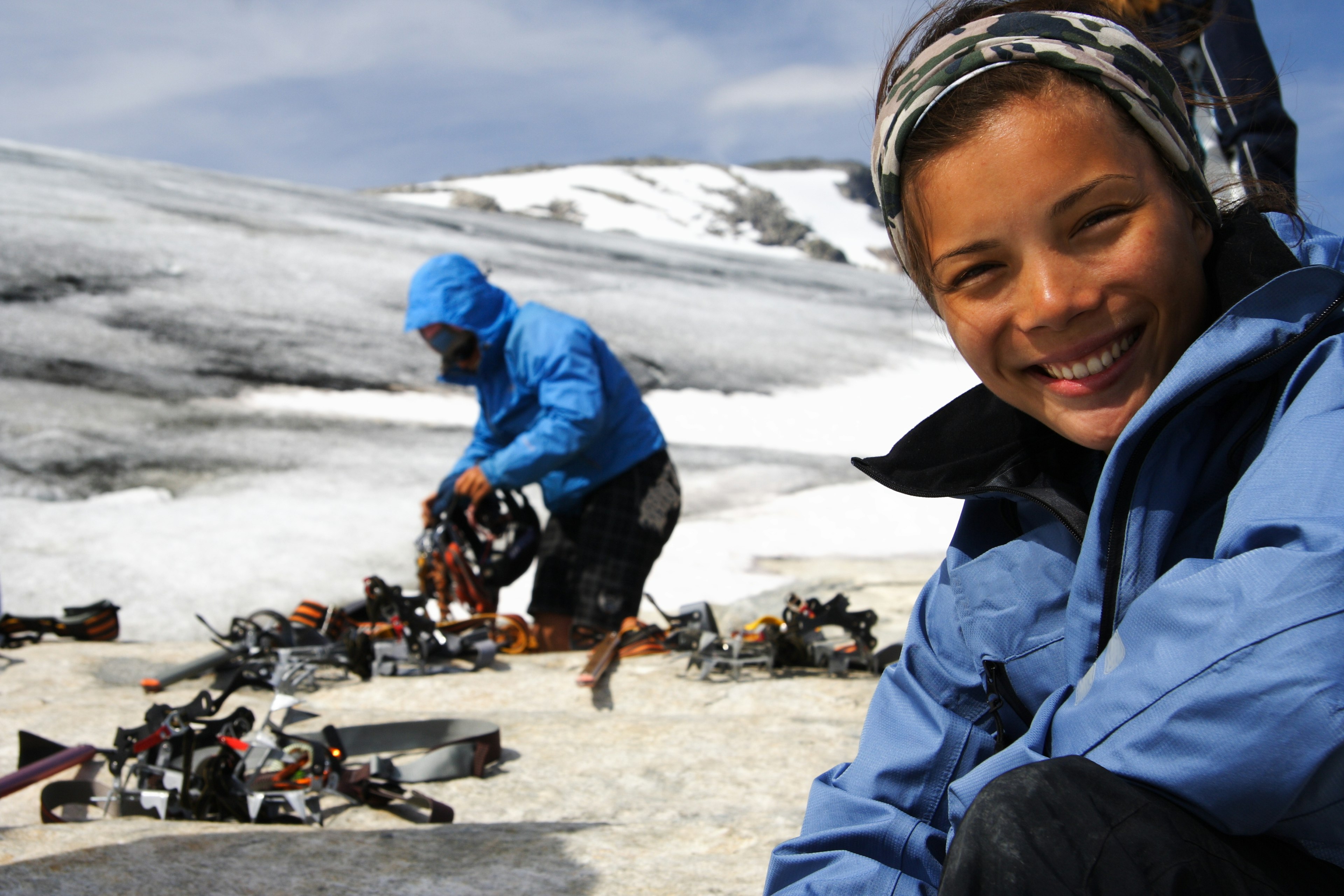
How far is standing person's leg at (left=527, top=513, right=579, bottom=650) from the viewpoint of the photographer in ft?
17.0

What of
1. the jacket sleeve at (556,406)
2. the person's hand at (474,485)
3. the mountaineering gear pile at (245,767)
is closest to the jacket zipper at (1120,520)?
the mountaineering gear pile at (245,767)

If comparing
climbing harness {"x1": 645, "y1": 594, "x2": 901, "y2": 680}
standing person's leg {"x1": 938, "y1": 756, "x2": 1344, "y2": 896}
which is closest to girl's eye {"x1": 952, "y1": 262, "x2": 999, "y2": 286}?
standing person's leg {"x1": 938, "y1": 756, "x2": 1344, "y2": 896}

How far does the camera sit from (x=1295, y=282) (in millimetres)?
1096

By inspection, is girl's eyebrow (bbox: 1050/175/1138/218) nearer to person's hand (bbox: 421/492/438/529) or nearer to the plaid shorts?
the plaid shorts

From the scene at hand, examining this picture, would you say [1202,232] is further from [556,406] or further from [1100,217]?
[556,406]

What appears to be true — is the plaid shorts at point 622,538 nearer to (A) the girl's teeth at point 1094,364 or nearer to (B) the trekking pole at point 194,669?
(B) the trekking pole at point 194,669

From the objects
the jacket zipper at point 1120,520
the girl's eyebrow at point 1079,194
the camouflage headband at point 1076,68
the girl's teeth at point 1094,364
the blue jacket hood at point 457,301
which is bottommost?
the jacket zipper at point 1120,520

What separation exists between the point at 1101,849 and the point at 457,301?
433 cm

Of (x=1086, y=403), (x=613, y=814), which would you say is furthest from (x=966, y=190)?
(x=613, y=814)

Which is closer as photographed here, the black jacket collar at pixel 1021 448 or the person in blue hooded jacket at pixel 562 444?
the black jacket collar at pixel 1021 448

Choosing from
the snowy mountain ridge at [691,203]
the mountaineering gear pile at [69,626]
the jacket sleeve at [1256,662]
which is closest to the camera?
the jacket sleeve at [1256,662]

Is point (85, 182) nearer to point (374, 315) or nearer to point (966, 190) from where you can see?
point (374, 315)

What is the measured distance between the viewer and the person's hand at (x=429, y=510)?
5316 mm

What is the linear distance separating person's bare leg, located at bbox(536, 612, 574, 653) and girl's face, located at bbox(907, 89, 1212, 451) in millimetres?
4126
